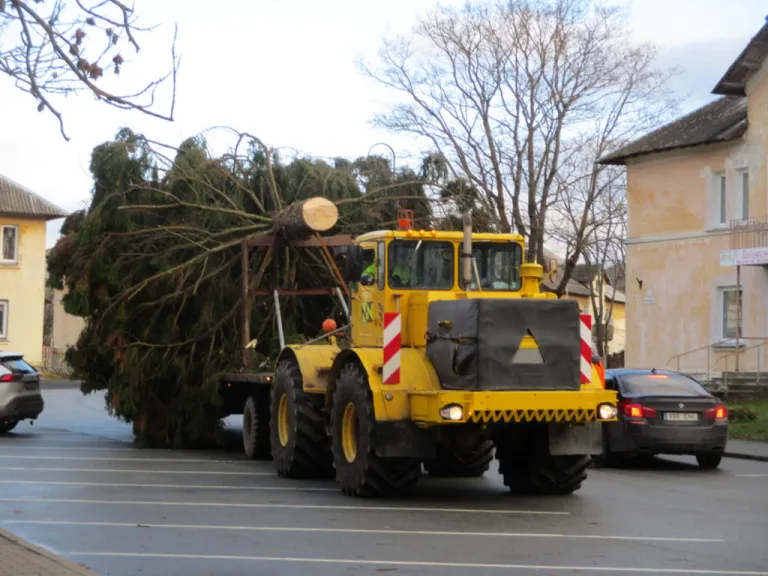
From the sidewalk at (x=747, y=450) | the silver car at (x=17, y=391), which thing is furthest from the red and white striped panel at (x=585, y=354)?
the silver car at (x=17, y=391)

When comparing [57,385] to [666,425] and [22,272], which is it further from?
[666,425]

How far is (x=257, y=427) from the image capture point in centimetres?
1958

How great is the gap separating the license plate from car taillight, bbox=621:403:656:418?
0.20 meters

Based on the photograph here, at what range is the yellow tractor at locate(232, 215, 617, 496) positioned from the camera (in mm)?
13633

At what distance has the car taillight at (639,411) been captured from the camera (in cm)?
1895

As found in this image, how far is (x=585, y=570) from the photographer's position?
976 cm

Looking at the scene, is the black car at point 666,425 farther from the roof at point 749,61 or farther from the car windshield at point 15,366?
the roof at point 749,61

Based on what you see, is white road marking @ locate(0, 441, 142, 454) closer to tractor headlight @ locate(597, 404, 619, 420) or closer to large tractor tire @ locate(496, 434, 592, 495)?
large tractor tire @ locate(496, 434, 592, 495)

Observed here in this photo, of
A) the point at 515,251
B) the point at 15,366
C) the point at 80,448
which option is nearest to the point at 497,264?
the point at 515,251

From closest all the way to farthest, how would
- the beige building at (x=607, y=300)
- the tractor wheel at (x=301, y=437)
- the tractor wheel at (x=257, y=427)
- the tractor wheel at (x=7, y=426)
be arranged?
1. the tractor wheel at (x=301, y=437)
2. the tractor wheel at (x=257, y=427)
3. the tractor wheel at (x=7, y=426)
4. the beige building at (x=607, y=300)

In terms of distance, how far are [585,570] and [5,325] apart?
2193 inches

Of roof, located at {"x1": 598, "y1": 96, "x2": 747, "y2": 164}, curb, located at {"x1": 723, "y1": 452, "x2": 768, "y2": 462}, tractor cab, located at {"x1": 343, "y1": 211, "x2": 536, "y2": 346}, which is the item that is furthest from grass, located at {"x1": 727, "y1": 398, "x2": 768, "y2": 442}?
tractor cab, located at {"x1": 343, "y1": 211, "x2": 536, "y2": 346}

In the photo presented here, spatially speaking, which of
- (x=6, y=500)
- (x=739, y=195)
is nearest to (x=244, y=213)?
(x=6, y=500)

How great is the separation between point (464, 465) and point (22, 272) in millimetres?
48857
